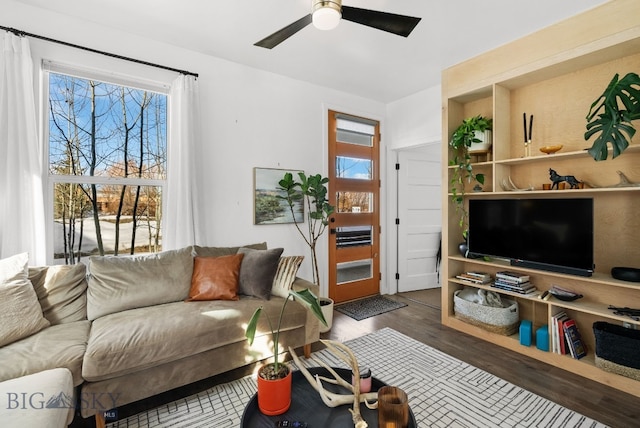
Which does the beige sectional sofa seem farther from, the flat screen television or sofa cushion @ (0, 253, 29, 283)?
the flat screen television

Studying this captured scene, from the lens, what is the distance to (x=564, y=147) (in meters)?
2.68

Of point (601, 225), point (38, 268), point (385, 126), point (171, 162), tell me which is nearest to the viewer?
point (38, 268)

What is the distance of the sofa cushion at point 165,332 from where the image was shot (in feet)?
5.83

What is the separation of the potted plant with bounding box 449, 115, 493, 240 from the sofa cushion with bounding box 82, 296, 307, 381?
6.99ft

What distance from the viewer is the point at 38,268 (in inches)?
86.3

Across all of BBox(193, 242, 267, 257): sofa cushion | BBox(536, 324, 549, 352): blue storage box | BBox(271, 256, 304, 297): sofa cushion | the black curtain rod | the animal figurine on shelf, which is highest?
the black curtain rod

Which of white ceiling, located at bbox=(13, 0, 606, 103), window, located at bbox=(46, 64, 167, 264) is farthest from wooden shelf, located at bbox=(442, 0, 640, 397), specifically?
window, located at bbox=(46, 64, 167, 264)

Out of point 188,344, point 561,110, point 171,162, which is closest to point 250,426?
point 188,344

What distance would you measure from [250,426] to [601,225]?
3002mm

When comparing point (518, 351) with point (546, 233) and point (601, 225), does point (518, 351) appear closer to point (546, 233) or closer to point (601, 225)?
point (546, 233)

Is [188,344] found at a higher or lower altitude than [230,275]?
lower

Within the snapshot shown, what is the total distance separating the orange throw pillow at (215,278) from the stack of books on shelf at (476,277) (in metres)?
2.30

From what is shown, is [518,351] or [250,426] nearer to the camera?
[250,426]

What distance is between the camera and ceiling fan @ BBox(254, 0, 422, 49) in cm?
161
